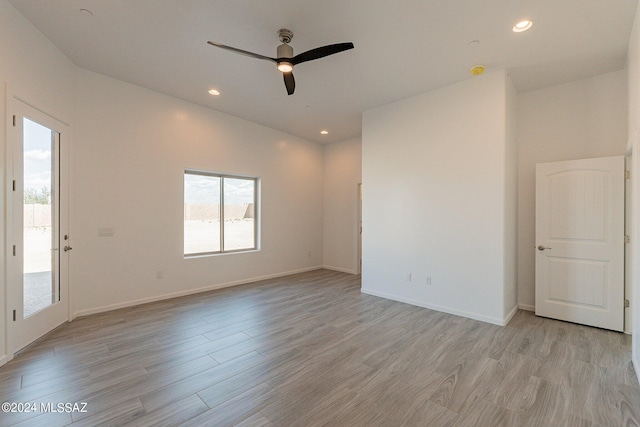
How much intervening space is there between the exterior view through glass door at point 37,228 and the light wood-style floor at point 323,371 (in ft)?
0.91

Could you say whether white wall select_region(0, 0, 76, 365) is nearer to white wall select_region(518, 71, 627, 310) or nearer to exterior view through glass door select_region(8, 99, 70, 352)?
exterior view through glass door select_region(8, 99, 70, 352)

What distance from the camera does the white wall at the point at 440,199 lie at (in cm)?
354

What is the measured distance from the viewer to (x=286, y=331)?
3277 mm

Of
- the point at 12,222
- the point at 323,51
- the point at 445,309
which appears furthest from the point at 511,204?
the point at 12,222

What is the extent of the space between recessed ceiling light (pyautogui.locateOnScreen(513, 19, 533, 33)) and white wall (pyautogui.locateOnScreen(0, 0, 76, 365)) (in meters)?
4.71

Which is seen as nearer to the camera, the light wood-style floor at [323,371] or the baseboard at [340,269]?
the light wood-style floor at [323,371]

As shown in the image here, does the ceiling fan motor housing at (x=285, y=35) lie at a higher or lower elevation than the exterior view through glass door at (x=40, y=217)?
higher

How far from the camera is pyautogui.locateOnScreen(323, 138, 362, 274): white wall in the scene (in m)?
6.49

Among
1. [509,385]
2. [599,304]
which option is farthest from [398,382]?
[599,304]

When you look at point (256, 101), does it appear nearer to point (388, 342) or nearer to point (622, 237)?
point (388, 342)

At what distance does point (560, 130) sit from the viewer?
3850 millimetres

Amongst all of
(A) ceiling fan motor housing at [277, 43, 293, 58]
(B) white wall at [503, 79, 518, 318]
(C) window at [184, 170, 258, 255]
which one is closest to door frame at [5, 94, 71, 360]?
(C) window at [184, 170, 258, 255]

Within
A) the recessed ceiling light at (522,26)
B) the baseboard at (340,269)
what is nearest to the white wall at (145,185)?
the baseboard at (340,269)

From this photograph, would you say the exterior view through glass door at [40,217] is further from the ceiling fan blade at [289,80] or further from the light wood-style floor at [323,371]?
the ceiling fan blade at [289,80]
